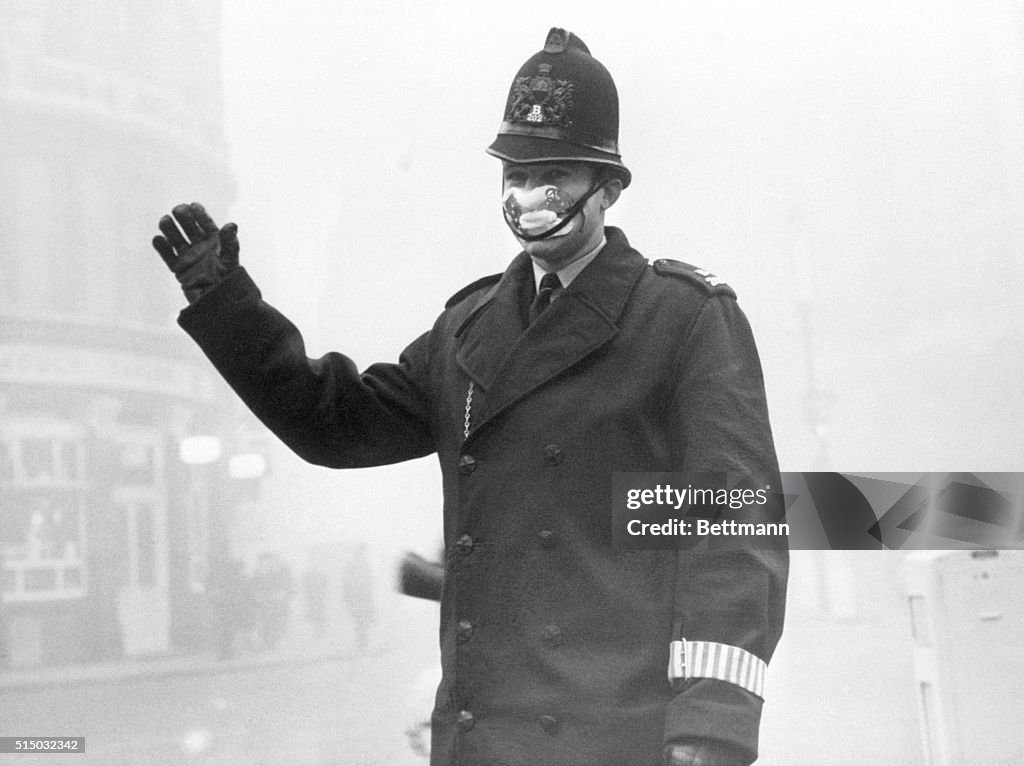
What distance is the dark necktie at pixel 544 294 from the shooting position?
2064 mm

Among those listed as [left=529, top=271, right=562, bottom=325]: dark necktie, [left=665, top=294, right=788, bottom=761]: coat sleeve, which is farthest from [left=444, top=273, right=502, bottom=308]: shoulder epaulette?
[left=665, top=294, right=788, bottom=761]: coat sleeve

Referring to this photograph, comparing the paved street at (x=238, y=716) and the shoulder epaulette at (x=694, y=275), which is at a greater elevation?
the shoulder epaulette at (x=694, y=275)

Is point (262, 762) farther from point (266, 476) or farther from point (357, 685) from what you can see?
point (266, 476)

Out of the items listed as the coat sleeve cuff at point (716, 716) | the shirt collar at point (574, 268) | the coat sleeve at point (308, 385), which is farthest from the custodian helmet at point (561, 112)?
the coat sleeve cuff at point (716, 716)

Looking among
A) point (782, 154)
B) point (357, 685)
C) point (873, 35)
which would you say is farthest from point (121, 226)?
point (873, 35)

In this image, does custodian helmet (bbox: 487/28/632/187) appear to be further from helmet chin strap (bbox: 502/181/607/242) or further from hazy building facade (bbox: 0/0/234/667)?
hazy building facade (bbox: 0/0/234/667)

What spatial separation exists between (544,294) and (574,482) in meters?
0.32

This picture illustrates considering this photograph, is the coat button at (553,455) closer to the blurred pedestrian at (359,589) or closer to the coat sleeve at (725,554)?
the coat sleeve at (725,554)

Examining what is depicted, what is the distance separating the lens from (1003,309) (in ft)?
12.2

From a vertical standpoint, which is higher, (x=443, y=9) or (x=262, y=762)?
(x=443, y=9)

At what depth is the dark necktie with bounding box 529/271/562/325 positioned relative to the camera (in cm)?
206

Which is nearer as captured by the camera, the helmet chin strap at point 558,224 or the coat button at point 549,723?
the coat button at point 549,723

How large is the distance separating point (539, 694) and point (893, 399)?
206cm

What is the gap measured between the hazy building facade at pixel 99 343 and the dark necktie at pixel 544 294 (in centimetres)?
191
